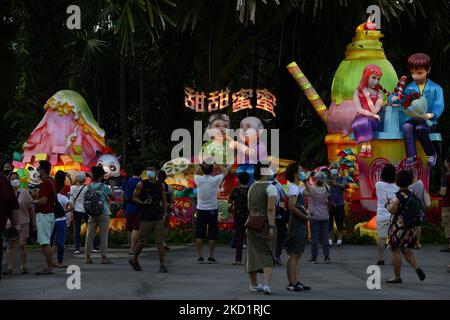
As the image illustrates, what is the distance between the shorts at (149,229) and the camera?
14836mm

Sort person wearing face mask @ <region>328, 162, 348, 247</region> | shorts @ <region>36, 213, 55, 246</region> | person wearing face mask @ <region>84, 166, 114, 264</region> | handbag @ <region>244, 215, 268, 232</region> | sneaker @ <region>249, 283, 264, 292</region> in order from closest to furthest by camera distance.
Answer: handbag @ <region>244, 215, 268, 232</region> < sneaker @ <region>249, 283, 264, 292</region> < shorts @ <region>36, 213, 55, 246</region> < person wearing face mask @ <region>84, 166, 114, 264</region> < person wearing face mask @ <region>328, 162, 348, 247</region>

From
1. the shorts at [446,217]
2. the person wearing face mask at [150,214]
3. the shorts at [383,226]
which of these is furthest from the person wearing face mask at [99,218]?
the shorts at [446,217]

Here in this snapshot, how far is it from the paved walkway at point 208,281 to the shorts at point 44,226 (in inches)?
20.9

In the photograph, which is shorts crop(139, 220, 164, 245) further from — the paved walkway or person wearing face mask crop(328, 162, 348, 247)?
person wearing face mask crop(328, 162, 348, 247)

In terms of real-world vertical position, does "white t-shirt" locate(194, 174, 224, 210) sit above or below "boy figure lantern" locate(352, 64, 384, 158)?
below

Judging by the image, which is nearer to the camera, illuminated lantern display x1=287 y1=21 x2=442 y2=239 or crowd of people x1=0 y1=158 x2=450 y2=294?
crowd of people x1=0 y1=158 x2=450 y2=294

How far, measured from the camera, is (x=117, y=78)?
3831 centimetres

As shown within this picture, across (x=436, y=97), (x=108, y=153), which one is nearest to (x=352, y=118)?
(x=436, y=97)

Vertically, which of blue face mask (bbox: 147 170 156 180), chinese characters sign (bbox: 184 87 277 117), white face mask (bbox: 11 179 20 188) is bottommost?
white face mask (bbox: 11 179 20 188)

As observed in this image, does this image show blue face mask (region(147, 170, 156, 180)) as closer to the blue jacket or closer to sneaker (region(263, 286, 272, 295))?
sneaker (region(263, 286, 272, 295))

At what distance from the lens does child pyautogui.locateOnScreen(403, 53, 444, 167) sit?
21362mm

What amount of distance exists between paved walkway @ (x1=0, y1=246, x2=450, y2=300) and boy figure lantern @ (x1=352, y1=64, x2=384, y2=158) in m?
4.63

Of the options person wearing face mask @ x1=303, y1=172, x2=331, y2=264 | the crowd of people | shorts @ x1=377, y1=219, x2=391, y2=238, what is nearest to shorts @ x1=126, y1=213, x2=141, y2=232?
the crowd of people

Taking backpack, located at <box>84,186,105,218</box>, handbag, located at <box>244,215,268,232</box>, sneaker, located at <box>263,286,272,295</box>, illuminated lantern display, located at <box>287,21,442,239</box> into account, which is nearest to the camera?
sneaker, located at <box>263,286,272,295</box>
